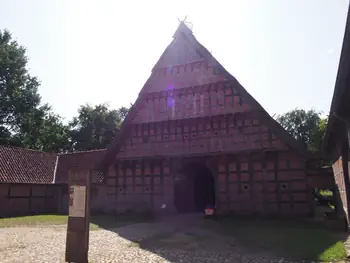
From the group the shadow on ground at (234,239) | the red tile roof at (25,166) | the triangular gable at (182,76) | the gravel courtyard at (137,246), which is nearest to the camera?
the gravel courtyard at (137,246)

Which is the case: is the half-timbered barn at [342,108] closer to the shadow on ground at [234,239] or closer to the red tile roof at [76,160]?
the shadow on ground at [234,239]

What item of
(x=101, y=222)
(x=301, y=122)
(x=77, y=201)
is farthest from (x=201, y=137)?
(x=301, y=122)

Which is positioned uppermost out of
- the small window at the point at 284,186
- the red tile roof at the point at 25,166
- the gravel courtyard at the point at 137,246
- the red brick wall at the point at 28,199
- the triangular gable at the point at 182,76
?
the triangular gable at the point at 182,76

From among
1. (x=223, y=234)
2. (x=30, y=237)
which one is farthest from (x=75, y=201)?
(x=223, y=234)

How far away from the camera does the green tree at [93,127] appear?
140ft

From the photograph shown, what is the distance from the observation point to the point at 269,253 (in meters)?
8.67

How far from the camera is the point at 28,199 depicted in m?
22.6

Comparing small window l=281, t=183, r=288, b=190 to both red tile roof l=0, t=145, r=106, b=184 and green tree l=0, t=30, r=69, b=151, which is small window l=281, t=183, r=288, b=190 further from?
green tree l=0, t=30, r=69, b=151

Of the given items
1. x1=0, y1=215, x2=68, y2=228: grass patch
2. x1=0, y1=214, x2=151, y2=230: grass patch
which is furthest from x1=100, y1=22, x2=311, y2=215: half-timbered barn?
x1=0, y1=215, x2=68, y2=228: grass patch

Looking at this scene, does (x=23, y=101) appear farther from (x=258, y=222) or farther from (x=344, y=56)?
(x=344, y=56)

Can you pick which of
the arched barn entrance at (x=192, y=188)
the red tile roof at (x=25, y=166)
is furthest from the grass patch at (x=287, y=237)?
the red tile roof at (x=25, y=166)

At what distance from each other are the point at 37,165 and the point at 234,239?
1959 centimetres

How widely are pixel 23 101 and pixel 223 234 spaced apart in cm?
2968

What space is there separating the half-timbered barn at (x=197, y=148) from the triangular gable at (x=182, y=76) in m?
0.06
